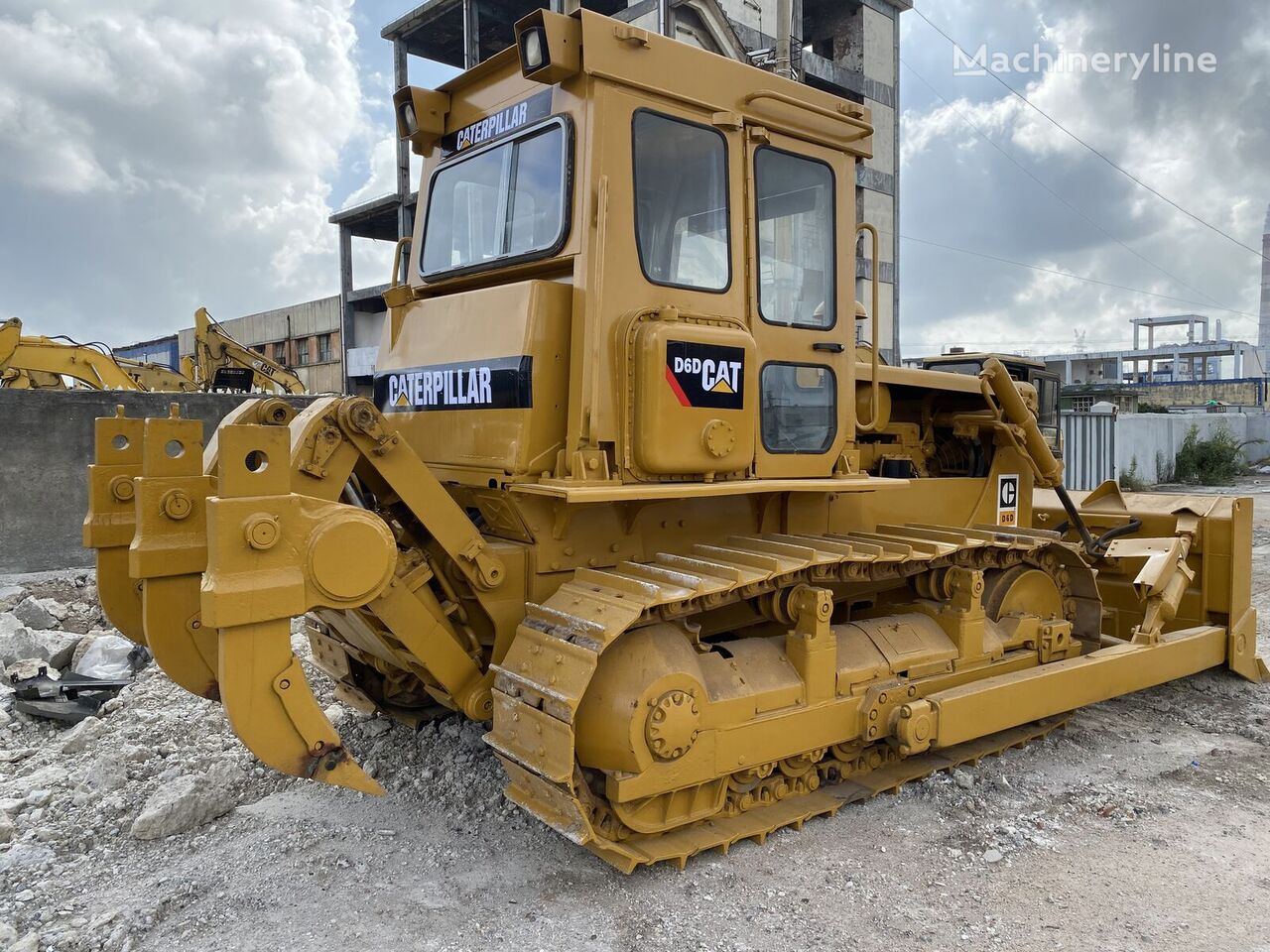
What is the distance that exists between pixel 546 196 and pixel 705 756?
2.42m

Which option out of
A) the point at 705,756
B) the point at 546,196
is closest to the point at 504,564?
the point at 705,756

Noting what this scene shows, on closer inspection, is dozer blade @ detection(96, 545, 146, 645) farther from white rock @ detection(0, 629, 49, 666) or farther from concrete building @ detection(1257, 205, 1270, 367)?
concrete building @ detection(1257, 205, 1270, 367)

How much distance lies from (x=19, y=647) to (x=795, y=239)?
19.2ft

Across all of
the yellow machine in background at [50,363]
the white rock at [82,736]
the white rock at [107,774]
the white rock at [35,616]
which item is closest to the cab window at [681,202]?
the white rock at [107,774]

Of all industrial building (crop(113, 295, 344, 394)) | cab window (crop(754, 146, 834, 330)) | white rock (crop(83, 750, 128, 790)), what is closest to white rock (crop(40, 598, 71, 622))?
white rock (crop(83, 750, 128, 790))

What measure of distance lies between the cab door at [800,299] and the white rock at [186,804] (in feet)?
9.19

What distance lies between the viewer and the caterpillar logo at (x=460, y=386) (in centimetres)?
377

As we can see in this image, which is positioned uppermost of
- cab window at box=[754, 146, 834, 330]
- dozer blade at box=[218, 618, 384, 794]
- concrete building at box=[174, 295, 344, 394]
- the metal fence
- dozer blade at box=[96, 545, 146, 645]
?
concrete building at box=[174, 295, 344, 394]

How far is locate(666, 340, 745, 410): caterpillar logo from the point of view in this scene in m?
3.72

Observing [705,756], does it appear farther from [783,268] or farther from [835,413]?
[783,268]

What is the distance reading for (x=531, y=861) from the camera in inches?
149

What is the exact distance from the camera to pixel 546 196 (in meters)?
3.98

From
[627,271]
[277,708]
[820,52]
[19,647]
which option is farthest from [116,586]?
[820,52]

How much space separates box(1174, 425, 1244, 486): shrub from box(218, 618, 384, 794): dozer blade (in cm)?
2305
